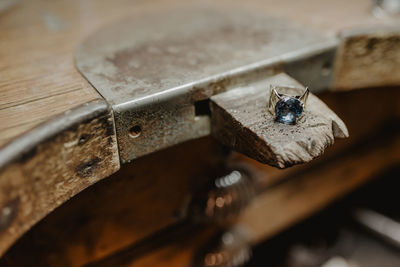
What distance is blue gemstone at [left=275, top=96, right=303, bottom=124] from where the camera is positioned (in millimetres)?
556

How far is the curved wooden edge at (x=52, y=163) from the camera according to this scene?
466 mm

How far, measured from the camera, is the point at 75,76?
677 millimetres

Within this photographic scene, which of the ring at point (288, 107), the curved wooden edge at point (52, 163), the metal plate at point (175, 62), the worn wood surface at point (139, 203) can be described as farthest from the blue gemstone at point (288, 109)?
the worn wood surface at point (139, 203)

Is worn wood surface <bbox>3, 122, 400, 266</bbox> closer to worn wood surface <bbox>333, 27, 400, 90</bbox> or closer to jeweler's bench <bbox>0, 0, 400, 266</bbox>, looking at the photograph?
jeweler's bench <bbox>0, 0, 400, 266</bbox>

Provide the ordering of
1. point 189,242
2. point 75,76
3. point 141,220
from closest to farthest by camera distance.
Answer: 1. point 75,76
2. point 141,220
3. point 189,242

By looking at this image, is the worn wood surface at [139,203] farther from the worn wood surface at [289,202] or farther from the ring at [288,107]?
the ring at [288,107]

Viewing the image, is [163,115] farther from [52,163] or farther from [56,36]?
[56,36]

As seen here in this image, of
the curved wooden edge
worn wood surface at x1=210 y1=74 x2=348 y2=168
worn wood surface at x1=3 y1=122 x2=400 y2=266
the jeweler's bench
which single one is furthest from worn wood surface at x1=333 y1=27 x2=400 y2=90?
the curved wooden edge

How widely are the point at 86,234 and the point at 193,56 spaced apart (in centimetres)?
49

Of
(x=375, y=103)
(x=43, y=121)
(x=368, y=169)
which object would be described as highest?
(x=43, y=121)

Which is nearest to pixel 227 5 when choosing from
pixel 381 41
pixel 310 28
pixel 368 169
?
pixel 310 28

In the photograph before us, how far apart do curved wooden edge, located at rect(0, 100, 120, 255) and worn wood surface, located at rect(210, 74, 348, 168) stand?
0.20m

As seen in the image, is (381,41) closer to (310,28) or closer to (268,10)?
(310,28)

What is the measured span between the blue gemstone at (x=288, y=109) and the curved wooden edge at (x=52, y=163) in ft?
0.88
